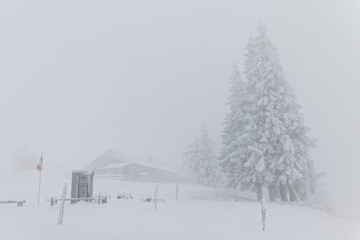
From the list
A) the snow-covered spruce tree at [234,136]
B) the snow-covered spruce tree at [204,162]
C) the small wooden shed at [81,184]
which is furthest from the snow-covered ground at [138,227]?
the snow-covered spruce tree at [204,162]

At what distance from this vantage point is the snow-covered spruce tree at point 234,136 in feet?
102

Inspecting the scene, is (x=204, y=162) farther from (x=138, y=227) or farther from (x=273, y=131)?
(x=138, y=227)

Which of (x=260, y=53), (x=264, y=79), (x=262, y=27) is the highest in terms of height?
(x=262, y=27)

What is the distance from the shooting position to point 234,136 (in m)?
34.2

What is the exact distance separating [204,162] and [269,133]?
3709 centimetres

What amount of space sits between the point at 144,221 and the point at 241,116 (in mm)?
21712

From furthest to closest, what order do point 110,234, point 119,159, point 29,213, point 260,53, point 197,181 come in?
point 197,181
point 119,159
point 260,53
point 29,213
point 110,234

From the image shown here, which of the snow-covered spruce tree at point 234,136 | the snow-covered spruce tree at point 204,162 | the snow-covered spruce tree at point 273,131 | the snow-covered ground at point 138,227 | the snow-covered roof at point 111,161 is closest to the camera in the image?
the snow-covered ground at point 138,227

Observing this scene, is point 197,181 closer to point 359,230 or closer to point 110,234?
point 359,230

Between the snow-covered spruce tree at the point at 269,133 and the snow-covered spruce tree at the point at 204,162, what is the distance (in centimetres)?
3148

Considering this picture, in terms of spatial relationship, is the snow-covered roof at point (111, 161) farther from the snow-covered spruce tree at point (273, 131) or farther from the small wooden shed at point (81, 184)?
the small wooden shed at point (81, 184)

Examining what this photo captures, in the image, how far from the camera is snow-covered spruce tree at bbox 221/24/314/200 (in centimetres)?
2768

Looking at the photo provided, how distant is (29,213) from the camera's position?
574 inches

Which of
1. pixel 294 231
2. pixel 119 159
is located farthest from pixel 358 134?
pixel 294 231
